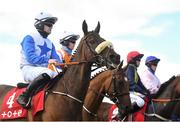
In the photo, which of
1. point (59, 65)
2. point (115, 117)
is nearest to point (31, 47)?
point (59, 65)

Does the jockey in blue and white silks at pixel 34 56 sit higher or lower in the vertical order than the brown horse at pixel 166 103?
higher

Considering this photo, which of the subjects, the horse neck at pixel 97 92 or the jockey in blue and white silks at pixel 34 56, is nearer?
the jockey in blue and white silks at pixel 34 56

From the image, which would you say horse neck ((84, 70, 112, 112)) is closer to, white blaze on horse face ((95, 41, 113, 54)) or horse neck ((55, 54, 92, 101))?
horse neck ((55, 54, 92, 101))

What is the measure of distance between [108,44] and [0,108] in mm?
3090

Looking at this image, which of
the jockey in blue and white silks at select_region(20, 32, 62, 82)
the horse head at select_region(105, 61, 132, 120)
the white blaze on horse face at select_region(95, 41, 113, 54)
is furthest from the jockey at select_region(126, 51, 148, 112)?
the white blaze on horse face at select_region(95, 41, 113, 54)

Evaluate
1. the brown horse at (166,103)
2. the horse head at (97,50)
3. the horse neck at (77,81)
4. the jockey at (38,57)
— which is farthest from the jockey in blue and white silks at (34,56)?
the brown horse at (166,103)

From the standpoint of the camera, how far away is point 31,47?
31.4ft

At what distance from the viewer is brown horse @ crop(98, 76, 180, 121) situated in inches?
472

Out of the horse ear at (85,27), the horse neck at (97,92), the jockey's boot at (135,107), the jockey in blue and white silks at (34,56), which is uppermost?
the horse ear at (85,27)

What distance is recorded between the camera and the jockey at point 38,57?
9297 mm

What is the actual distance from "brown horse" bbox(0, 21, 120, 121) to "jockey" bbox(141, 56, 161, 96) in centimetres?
433

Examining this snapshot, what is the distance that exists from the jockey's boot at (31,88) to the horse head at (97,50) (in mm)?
929

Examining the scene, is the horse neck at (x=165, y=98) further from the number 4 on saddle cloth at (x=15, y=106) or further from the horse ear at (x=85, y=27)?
the number 4 on saddle cloth at (x=15, y=106)

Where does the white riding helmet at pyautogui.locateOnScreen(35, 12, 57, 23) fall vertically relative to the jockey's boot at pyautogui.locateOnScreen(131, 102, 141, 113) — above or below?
above
